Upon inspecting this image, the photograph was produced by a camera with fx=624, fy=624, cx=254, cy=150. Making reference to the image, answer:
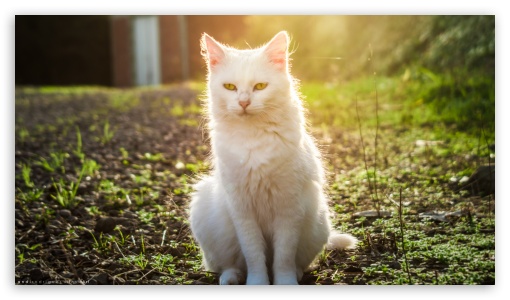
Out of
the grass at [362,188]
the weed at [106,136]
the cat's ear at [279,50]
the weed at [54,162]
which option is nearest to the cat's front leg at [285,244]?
the grass at [362,188]

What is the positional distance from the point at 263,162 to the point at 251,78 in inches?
13.8

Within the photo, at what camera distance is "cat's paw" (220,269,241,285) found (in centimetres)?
277

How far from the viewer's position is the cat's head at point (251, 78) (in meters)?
2.55

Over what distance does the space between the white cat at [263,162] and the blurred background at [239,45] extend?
627mm

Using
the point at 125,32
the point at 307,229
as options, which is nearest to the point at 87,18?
the point at 125,32

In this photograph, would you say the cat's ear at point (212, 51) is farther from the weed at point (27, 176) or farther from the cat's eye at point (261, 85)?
the weed at point (27, 176)

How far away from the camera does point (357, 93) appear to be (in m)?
4.14

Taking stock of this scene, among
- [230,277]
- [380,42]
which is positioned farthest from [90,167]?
[380,42]

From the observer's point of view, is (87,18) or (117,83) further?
(117,83)

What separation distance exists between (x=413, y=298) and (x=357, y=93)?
5.50 ft

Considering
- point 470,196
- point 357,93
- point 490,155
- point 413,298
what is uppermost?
point 357,93

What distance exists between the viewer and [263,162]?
255 cm

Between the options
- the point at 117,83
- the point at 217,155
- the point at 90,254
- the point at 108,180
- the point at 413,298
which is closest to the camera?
the point at 217,155
